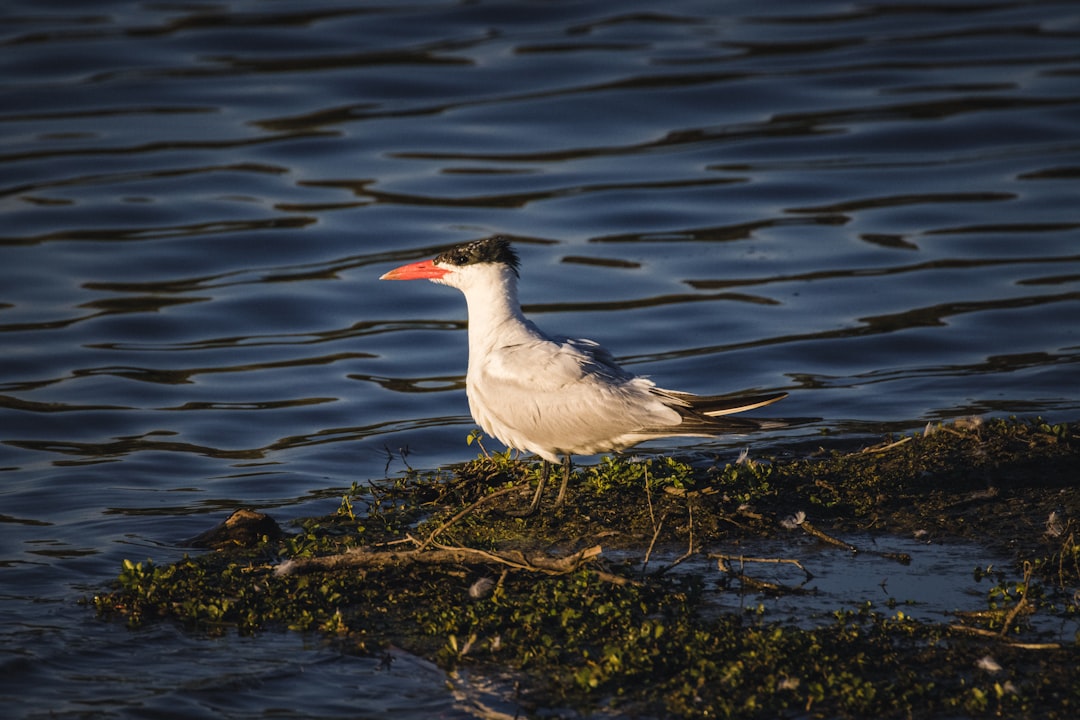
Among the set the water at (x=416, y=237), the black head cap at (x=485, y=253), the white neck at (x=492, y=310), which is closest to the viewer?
the white neck at (x=492, y=310)

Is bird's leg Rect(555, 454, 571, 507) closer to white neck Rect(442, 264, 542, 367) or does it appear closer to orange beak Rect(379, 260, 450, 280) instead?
white neck Rect(442, 264, 542, 367)

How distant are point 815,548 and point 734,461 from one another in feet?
5.90

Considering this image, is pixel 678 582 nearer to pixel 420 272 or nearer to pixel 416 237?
pixel 420 272

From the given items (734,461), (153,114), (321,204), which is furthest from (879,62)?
(734,461)

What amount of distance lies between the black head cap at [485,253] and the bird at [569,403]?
451 mm

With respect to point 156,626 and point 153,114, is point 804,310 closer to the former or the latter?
point 156,626

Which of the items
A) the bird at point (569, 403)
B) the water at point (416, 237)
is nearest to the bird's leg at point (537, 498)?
the bird at point (569, 403)

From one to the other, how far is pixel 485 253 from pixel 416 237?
591 cm

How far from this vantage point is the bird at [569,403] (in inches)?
248

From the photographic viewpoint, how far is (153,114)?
1633 centimetres

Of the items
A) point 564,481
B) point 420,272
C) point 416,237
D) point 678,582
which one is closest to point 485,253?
point 420,272

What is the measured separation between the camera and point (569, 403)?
650 cm

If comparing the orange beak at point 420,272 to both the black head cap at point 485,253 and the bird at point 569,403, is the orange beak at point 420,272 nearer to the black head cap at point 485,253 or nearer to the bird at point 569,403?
the black head cap at point 485,253

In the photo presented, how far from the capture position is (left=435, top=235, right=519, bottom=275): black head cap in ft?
24.4
